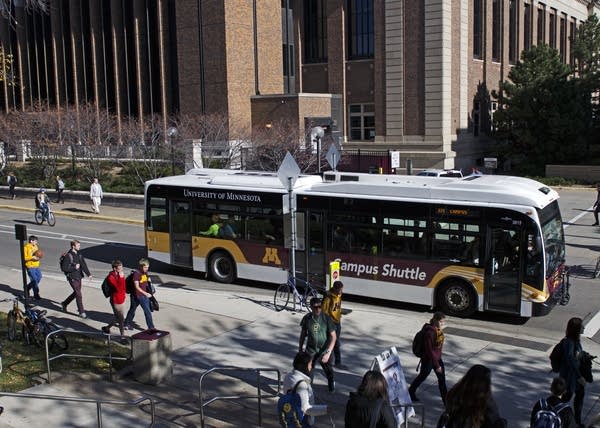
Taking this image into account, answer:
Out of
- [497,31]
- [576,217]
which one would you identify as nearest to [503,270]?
[576,217]

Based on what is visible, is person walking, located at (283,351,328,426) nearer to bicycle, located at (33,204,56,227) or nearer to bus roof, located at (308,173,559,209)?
bus roof, located at (308,173,559,209)

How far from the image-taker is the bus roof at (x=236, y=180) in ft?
56.2

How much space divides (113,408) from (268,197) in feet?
27.1

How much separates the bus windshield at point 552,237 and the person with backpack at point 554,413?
7.05 meters

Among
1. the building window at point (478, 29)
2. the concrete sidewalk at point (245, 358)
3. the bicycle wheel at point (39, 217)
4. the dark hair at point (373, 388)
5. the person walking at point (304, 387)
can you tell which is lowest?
the concrete sidewalk at point (245, 358)

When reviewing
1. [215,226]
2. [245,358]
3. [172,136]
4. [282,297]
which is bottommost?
[245,358]

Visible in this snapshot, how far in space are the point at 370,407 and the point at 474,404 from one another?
0.92 m

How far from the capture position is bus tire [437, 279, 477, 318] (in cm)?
1462

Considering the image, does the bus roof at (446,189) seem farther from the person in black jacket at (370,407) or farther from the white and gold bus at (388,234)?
the person in black jacket at (370,407)

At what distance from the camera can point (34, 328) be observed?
494 inches

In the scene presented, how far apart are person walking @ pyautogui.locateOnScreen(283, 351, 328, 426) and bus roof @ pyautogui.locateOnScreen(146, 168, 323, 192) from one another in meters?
9.22

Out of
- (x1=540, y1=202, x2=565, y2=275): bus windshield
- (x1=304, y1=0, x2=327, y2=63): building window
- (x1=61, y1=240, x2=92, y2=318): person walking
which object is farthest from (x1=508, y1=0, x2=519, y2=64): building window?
(x1=61, y1=240, x2=92, y2=318): person walking

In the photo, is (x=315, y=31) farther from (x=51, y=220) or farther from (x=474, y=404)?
(x=474, y=404)

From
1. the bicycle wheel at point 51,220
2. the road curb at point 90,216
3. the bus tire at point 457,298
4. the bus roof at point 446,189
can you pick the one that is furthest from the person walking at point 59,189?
the bus tire at point 457,298
